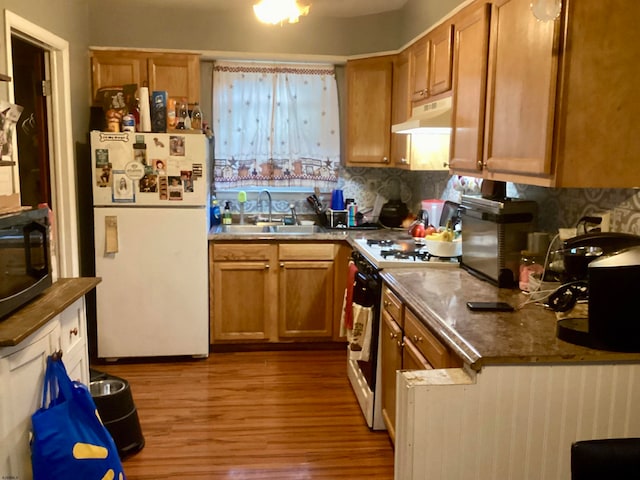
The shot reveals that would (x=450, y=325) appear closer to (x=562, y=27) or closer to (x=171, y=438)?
(x=562, y=27)

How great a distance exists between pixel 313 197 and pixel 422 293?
2.30m

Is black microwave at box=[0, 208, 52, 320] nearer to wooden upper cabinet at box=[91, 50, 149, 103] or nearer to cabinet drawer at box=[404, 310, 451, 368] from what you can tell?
cabinet drawer at box=[404, 310, 451, 368]

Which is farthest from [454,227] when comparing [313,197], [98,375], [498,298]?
[98,375]

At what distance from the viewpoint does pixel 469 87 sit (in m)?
2.64

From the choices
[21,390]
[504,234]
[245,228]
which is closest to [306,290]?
[245,228]

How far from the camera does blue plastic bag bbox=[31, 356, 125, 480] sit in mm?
1817

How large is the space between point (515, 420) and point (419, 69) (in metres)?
2.41

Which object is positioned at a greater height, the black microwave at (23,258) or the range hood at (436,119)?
the range hood at (436,119)

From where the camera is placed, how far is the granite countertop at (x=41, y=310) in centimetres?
172

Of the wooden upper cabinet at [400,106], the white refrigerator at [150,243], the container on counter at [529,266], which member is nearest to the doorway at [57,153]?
the white refrigerator at [150,243]

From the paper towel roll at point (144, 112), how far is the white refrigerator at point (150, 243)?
3.0 inches

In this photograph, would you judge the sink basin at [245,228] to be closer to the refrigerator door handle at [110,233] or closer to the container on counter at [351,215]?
the container on counter at [351,215]

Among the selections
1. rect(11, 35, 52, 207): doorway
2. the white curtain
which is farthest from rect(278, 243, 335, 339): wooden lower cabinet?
rect(11, 35, 52, 207): doorway

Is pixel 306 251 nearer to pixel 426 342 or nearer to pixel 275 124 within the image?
pixel 275 124
